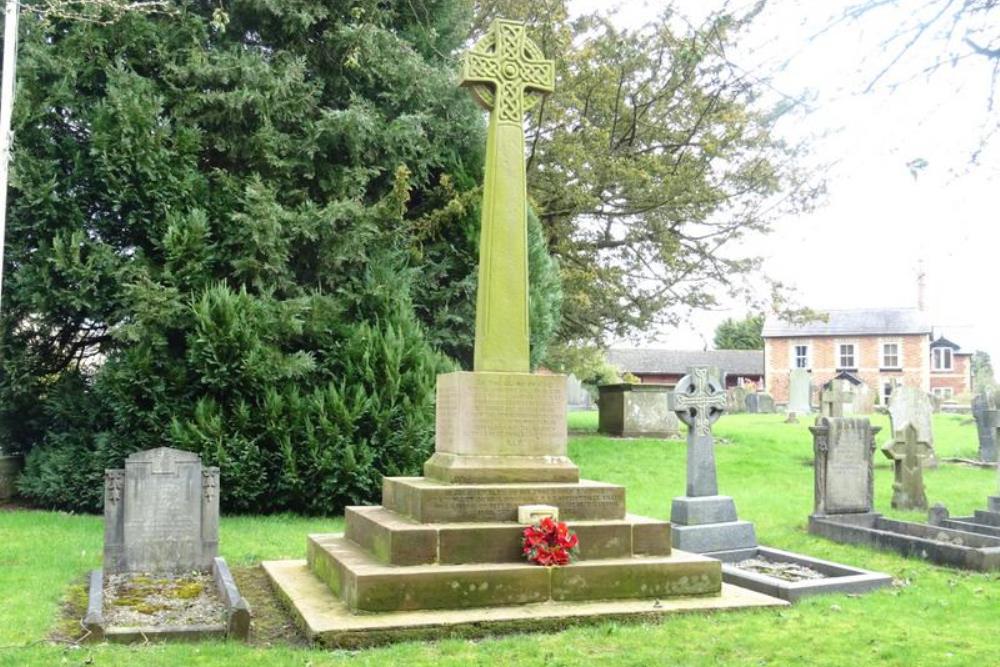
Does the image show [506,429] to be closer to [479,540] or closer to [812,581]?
[479,540]

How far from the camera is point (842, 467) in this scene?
11828 millimetres

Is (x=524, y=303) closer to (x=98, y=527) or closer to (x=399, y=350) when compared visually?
(x=399, y=350)

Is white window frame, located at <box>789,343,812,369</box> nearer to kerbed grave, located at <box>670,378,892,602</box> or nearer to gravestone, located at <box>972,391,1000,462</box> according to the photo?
gravestone, located at <box>972,391,1000,462</box>

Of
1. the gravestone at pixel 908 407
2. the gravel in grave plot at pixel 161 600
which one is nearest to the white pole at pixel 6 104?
the gravel in grave plot at pixel 161 600

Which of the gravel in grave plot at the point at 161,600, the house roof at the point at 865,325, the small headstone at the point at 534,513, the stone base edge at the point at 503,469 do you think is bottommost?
the gravel in grave plot at the point at 161,600

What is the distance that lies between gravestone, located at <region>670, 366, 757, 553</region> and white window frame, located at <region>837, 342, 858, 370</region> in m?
49.1

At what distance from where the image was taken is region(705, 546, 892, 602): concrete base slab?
8.27 meters

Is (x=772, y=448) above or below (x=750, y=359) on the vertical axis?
below

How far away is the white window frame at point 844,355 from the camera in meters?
56.6

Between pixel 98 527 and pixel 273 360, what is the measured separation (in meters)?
3.21

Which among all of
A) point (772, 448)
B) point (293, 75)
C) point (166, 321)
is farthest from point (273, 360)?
point (772, 448)

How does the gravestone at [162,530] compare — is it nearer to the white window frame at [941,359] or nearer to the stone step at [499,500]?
the stone step at [499,500]

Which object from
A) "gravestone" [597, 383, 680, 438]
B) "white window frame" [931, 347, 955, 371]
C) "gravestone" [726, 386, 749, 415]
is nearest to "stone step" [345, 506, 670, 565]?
"gravestone" [597, 383, 680, 438]

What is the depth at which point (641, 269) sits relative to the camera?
20641 mm
